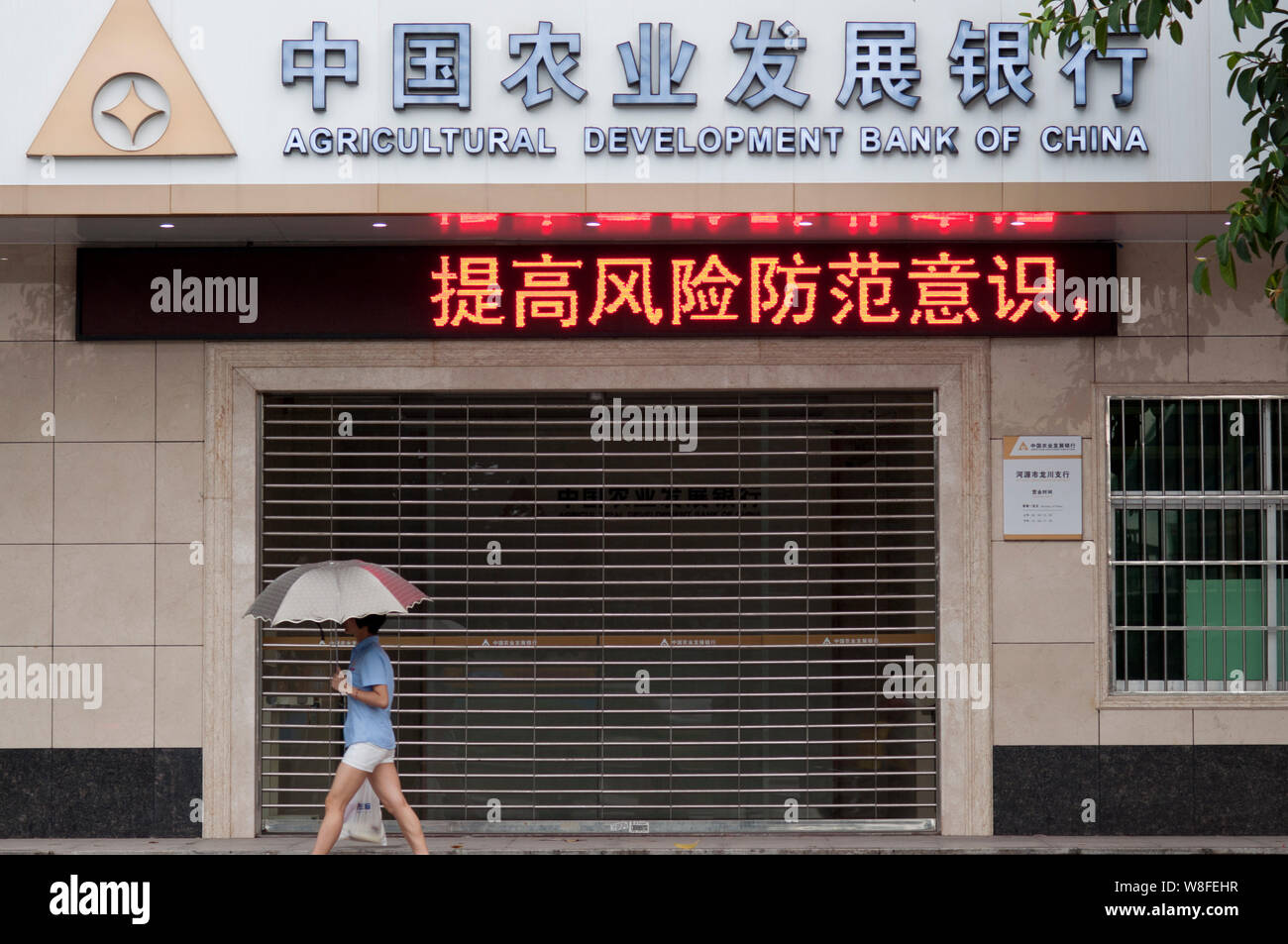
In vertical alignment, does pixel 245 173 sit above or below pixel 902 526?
above

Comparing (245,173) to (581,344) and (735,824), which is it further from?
(735,824)

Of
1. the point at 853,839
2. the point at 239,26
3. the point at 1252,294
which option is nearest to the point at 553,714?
the point at 853,839

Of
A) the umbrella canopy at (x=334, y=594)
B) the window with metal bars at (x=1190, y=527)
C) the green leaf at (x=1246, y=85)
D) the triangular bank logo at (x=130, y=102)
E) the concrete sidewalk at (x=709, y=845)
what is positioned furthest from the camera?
the window with metal bars at (x=1190, y=527)

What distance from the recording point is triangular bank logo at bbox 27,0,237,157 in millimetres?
7941

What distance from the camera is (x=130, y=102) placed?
7973 mm

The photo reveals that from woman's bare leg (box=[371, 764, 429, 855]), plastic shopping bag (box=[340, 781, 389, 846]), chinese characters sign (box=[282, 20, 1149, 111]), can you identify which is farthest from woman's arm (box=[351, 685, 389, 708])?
chinese characters sign (box=[282, 20, 1149, 111])

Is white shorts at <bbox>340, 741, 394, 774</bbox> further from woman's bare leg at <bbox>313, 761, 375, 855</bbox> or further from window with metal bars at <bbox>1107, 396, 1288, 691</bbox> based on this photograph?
window with metal bars at <bbox>1107, 396, 1288, 691</bbox>

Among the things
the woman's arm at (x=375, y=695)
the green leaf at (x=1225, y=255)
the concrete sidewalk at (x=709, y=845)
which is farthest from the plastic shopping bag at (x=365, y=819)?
the green leaf at (x=1225, y=255)

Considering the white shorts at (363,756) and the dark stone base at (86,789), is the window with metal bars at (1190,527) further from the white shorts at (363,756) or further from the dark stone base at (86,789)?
the dark stone base at (86,789)

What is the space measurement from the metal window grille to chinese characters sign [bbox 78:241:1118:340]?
57cm

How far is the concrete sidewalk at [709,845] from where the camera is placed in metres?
8.56

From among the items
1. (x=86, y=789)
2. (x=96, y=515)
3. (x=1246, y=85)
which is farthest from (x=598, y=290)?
(x=86, y=789)

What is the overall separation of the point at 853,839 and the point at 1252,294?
4383 mm

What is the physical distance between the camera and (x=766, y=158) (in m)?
8.07
